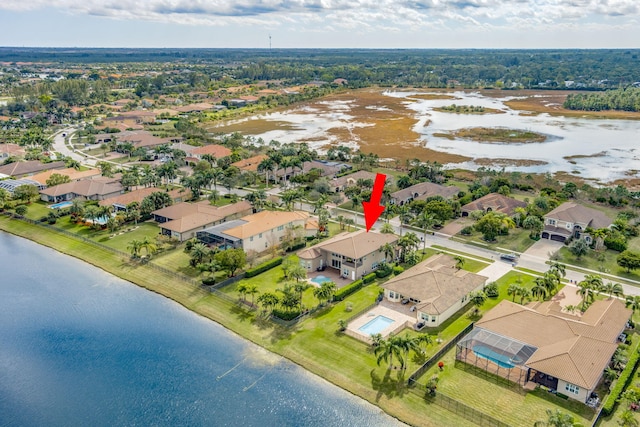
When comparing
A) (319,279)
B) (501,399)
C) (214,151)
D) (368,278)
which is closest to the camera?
(501,399)

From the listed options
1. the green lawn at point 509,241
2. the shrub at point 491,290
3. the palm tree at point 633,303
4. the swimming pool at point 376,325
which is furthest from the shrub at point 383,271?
the palm tree at point 633,303

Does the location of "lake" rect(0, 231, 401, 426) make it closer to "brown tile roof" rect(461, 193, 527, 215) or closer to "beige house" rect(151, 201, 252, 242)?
"beige house" rect(151, 201, 252, 242)

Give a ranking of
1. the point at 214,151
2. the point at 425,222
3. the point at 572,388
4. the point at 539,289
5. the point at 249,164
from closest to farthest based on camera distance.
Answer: the point at 572,388 → the point at 539,289 → the point at 425,222 → the point at 249,164 → the point at 214,151

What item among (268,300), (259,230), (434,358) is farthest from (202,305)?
(434,358)

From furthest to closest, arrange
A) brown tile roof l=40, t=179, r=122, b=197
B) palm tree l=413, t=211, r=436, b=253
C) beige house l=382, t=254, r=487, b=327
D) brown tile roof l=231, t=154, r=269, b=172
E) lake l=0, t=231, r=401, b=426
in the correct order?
brown tile roof l=231, t=154, r=269, b=172 → brown tile roof l=40, t=179, r=122, b=197 → palm tree l=413, t=211, r=436, b=253 → beige house l=382, t=254, r=487, b=327 → lake l=0, t=231, r=401, b=426

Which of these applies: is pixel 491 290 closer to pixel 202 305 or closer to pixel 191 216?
pixel 202 305

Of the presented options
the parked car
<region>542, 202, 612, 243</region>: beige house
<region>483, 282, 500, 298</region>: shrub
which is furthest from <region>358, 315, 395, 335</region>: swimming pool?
<region>542, 202, 612, 243</region>: beige house

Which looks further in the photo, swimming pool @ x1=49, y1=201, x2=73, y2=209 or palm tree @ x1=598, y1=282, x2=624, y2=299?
swimming pool @ x1=49, y1=201, x2=73, y2=209
